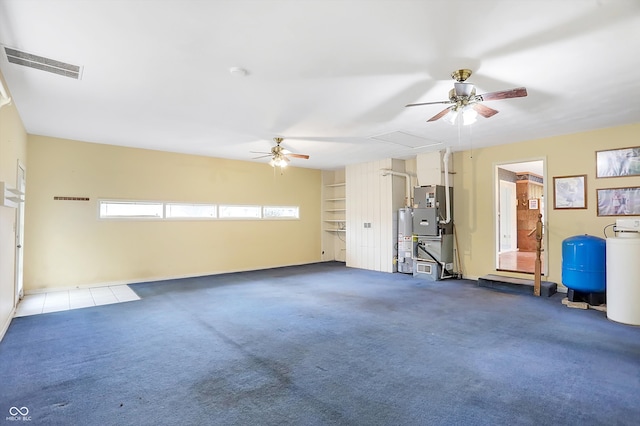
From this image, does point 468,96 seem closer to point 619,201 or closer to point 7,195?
point 619,201

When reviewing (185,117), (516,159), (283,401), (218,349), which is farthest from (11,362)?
(516,159)

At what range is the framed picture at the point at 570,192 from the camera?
17.9 feet

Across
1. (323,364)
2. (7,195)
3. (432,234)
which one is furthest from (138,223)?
(432,234)

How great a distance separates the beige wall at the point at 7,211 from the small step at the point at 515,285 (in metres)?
7.12

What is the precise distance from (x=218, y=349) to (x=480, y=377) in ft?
7.99

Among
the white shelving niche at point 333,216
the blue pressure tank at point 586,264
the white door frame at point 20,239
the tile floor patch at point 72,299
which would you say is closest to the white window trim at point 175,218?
the white door frame at point 20,239

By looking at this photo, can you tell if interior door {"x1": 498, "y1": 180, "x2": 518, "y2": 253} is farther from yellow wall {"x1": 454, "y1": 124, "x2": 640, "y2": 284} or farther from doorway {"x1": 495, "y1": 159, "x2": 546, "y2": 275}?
yellow wall {"x1": 454, "y1": 124, "x2": 640, "y2": 284}

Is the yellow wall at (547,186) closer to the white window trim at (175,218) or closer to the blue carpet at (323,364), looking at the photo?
the blue carpet at (323,364)

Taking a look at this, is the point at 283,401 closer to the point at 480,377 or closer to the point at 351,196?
the point at 480,377

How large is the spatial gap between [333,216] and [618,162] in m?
6.65

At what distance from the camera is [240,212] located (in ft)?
27.0

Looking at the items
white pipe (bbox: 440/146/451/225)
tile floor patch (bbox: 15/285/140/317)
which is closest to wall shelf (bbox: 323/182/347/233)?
white pipe (bbox: 440/146/451/225)

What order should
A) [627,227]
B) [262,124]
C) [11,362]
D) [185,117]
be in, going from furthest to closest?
[262,124] → [185,117] → [627,227] → [11,362]

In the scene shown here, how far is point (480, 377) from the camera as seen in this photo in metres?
2.64
